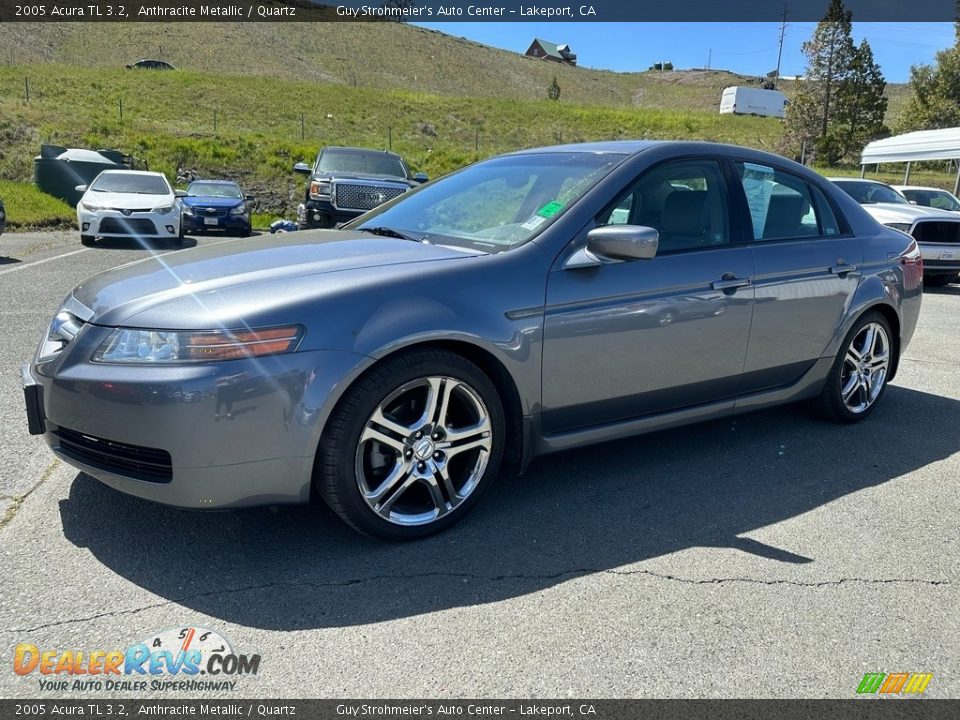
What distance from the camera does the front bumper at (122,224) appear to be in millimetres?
13055

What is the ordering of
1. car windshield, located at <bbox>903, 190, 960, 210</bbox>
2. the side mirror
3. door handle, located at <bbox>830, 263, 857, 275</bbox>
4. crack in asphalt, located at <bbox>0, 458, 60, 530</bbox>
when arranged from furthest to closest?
car windshield, located at <bbox>903, 190, 960, 210</bbox>
door handle, located at <bbox>830, 263, 857, 275</bbox>
the side mirror
crack in asphalt, located at <bbox>0, 458, 60, 530</bbox>

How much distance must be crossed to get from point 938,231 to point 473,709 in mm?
12309

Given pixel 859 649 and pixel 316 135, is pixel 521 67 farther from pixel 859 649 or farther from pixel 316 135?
pixel 859 649

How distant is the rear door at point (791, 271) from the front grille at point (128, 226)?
38.9 ft

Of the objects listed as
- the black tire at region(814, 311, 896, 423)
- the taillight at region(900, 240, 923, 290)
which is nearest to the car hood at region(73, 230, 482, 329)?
the black tire at region(814, 311, 896, 423)

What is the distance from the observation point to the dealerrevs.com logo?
2.14 m

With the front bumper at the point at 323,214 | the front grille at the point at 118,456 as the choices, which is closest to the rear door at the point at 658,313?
the front grille at the point at 118,456

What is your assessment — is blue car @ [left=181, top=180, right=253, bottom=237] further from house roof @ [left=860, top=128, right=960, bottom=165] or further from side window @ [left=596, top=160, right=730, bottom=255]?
house roof @ [left=860, top=128, right=960, bottom=165]

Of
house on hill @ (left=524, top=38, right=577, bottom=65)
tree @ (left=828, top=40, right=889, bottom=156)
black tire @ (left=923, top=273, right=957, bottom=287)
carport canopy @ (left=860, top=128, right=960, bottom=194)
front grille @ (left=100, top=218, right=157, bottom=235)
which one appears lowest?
black tire @ (left=923, top=273, right=957, bottom=287)

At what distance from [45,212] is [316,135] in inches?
808

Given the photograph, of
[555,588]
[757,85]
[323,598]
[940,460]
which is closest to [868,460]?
[940,460]

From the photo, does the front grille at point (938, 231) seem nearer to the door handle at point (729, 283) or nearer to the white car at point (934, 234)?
the white car at point (934, 234)

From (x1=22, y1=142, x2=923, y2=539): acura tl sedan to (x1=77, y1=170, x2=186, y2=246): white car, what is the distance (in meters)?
10.7

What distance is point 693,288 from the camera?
3.59 meters
